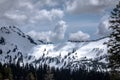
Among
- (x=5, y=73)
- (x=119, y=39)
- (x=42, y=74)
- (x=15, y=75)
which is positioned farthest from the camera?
(x=42, y=74)

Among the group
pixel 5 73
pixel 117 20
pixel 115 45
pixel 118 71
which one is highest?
pixel 5 73

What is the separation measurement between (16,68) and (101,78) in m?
61.8

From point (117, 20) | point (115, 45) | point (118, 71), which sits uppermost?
point (117, 20)

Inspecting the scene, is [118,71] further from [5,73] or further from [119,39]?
[5,73]

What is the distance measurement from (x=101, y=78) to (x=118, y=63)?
118572mm

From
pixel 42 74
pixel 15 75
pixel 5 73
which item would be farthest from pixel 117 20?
pixel 42 74

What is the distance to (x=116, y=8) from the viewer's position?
72.5 ft

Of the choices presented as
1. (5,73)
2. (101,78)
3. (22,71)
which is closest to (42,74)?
(22,71)

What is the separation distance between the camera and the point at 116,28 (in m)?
22.2

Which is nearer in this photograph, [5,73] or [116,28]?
[116,28]

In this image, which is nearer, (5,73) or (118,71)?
(118,71)

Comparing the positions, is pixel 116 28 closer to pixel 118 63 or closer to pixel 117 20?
pixel 117 20

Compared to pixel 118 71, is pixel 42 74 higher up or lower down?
higher up

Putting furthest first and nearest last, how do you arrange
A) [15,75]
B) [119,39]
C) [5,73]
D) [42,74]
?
[42,74], [15,75], [5,73], [119,39]
